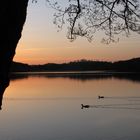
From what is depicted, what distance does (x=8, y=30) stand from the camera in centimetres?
262

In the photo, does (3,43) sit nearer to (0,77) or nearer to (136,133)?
(0,77)

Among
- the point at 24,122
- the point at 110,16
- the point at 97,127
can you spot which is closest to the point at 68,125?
the point at 97,127

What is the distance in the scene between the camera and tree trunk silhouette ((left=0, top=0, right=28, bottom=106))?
2580 millimetres

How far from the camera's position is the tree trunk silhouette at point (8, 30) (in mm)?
2580

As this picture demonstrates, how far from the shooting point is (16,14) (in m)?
2.64

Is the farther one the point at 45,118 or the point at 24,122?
the point at 45,118

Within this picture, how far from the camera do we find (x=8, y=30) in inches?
103

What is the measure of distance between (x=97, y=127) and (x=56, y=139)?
18.1 feet

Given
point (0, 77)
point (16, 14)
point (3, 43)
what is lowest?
point (0, 77)

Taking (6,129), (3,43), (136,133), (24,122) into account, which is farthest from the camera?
(24,122)

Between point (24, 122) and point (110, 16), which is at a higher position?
point (110, 16)

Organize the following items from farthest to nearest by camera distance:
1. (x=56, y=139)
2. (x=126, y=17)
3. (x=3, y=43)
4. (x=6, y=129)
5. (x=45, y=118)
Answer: (x=45, y=118), (x=6, y=129), (x=56, y=139), (x=126, y=17), (x=3, y=43)

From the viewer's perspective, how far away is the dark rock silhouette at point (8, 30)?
2.58 m

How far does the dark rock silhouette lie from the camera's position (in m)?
2.58
